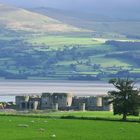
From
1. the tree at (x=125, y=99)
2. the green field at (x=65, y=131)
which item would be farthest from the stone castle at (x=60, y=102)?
the green field at (x=65, y=131)

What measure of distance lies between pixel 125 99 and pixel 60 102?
41.5 m

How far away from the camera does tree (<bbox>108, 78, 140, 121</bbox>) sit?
Answer: 2736 inches

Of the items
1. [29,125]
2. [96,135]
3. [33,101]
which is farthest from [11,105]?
[96,135]

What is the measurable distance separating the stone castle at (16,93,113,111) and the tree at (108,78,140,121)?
31359mm

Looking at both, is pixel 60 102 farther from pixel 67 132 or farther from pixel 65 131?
pixel 67 132

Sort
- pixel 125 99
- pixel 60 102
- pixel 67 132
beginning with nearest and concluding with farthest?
pixel 67 132, pixel 125 99, pixel 60 102

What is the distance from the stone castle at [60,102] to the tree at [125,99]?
1235 inches

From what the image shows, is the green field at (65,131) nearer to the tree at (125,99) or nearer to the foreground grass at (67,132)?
the foreground grass at (67,132)

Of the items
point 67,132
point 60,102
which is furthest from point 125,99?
point 60,102

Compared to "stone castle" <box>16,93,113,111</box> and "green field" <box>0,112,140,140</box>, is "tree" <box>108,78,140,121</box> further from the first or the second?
"stone castle" <box>16,93,113,111</box>

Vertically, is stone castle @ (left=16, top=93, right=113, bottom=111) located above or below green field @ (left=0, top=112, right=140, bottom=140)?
above

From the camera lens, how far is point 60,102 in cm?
11106

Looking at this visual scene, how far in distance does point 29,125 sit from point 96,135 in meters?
8.99

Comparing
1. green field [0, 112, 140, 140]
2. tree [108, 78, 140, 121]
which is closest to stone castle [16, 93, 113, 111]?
tree [108, 78, 140, 121]
